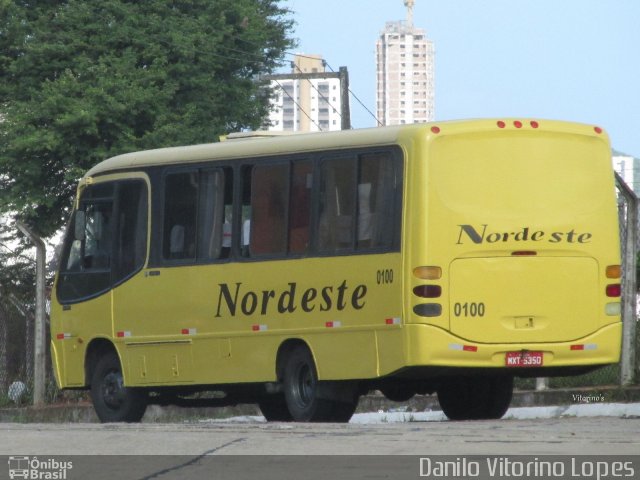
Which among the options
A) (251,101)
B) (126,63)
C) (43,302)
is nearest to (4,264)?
(126,63)

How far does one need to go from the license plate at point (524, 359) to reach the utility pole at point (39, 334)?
708cm

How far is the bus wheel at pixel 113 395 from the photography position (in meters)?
17.3

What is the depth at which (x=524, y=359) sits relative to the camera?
567 inches

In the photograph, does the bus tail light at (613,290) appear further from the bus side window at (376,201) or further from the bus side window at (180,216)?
the bus side window at (180,216)

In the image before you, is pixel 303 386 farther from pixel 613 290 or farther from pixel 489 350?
pixel 613 290

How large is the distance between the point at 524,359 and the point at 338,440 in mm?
3841

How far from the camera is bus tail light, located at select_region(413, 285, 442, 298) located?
14.1m

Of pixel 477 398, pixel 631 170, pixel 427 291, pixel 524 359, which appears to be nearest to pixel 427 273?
pixel 427 291

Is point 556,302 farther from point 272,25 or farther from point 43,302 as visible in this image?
point 272,25

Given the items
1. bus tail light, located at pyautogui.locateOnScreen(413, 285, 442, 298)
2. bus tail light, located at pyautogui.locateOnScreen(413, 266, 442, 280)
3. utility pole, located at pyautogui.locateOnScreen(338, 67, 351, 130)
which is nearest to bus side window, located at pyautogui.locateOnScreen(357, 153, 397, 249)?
bus tail light, located at pyautogui.locateOnScreen(413, 266, 442, 280)

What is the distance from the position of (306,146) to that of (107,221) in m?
3.15

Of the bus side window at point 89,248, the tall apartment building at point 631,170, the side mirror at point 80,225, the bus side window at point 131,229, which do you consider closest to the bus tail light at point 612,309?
the bus side window at point 131,229

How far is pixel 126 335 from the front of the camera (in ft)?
56.3

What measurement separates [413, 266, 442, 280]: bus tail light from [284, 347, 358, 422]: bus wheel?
1.60 m
